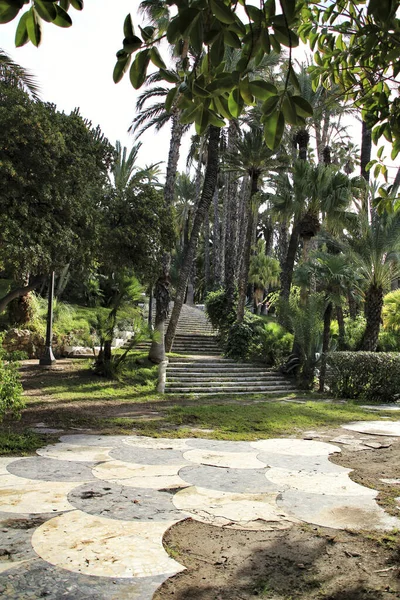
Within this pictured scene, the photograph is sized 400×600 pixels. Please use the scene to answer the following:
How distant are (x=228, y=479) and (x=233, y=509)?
0.83 m

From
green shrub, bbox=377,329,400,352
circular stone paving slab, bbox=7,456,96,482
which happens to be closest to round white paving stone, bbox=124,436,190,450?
circular stone paving slab, bbox=7,456,96,482

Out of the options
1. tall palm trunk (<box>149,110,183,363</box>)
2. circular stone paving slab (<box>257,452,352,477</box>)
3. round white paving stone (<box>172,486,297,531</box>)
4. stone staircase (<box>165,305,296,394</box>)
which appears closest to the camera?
round white paving stone (<box>172,486,297,531</box>)

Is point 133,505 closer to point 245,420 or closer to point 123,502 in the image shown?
point 123,502

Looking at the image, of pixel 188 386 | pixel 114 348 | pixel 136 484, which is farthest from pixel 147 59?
pixel 114 348

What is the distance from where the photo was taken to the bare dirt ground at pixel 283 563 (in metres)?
2.35

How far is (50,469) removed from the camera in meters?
4.45

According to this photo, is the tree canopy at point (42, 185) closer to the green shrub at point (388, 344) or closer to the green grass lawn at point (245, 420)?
the green grass lawn at point (245, 420)

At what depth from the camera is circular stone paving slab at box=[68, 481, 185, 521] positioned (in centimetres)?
330

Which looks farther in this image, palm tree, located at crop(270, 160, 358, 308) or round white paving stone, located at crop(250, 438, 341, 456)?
palm tree, located at crop(270, 160, 358, 308)

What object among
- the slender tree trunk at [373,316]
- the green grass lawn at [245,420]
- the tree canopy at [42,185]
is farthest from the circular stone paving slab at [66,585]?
the slender tree trunk at [373,316]

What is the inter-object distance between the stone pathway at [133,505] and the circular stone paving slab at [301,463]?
0.04 ft

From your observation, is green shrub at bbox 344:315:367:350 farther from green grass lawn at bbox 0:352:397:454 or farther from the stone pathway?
the stone pathway

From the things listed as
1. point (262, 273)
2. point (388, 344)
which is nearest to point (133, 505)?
point (388, 344)

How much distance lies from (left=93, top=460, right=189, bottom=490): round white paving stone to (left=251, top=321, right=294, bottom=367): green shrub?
13126 mm
